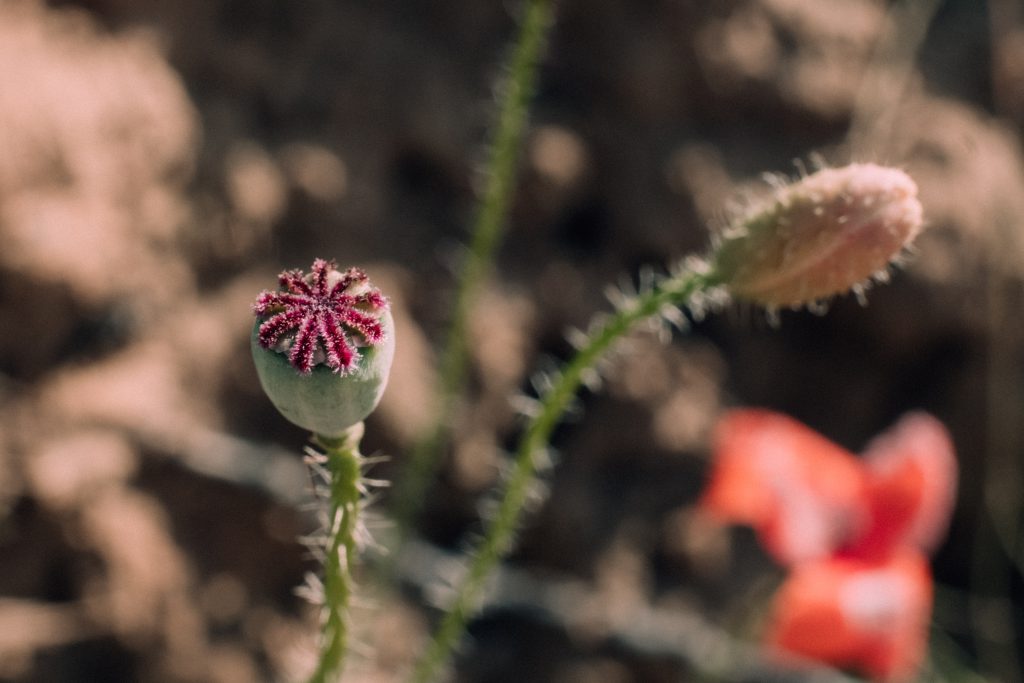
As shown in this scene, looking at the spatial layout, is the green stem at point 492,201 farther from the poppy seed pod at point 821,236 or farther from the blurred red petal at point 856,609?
the blurred red petal at point 856,609

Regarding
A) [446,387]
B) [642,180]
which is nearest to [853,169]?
[446,387]

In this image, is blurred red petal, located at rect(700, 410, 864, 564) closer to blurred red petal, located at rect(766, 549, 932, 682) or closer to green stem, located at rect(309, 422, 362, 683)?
blurred red petal, located at rect(766, 549, 932, 682)

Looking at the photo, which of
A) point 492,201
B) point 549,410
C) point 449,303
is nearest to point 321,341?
point 549,410

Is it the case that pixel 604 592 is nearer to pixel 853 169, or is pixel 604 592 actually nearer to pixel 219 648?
pixel 219 648

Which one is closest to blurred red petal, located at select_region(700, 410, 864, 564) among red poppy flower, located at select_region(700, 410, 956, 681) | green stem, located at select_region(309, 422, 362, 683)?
red poppy flower, located at select_region(700, 410, 956, 681)

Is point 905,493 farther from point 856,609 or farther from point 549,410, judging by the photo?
point 549,410

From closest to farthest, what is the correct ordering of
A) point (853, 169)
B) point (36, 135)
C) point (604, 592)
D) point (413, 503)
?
point (853, 169) → point (36, 135) → point (413, 503) → point (604, 592)
